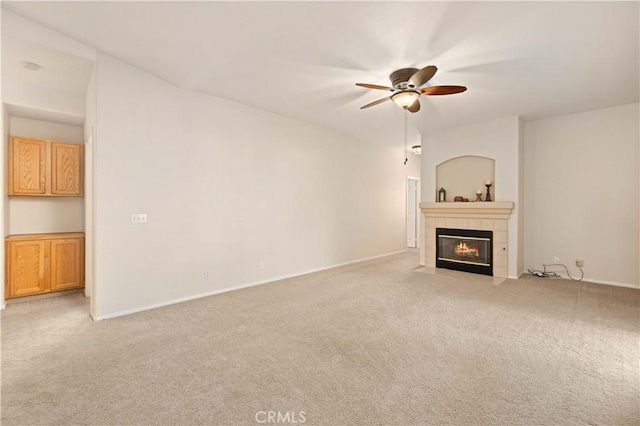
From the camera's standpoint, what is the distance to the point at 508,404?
1.86 meters

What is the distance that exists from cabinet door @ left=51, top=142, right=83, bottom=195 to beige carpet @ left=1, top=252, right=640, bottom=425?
61.9 inches

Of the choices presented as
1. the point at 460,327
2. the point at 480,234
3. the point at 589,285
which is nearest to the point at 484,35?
the point at 460,327

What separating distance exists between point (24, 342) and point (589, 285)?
737cm

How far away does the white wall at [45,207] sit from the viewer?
411 cm

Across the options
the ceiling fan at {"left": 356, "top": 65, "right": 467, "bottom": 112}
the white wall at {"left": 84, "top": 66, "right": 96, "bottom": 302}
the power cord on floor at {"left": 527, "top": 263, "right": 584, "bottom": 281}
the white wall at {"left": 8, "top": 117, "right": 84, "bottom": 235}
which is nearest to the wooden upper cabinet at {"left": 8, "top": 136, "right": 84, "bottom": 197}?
the white wall at {"left": 84, "top": 66, "right": 96, "bottom": 302}

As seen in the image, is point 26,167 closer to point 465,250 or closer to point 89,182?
point 89,182

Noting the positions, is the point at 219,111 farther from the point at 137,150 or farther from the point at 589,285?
the point at 589,285

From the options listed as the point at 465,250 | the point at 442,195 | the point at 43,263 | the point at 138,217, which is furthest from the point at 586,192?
the point at 43,263

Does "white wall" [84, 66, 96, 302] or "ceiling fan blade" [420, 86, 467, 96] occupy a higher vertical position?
"ceiling fan blade" [420, 86, 467, 96]

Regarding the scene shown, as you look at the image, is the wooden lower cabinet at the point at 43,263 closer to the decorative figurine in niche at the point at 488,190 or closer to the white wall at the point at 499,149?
the white wall at the point at 499,149

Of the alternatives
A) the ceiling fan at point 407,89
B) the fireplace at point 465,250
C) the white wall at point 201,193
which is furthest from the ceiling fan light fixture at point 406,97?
the fireplace at point 465,250

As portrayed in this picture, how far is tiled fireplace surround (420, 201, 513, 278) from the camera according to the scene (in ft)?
17.2

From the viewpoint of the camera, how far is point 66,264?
415 cm

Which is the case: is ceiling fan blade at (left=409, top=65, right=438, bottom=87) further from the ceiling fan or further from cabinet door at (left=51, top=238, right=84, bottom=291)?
cabinet door at (left=51, top=238, right=84, bottom=291)
